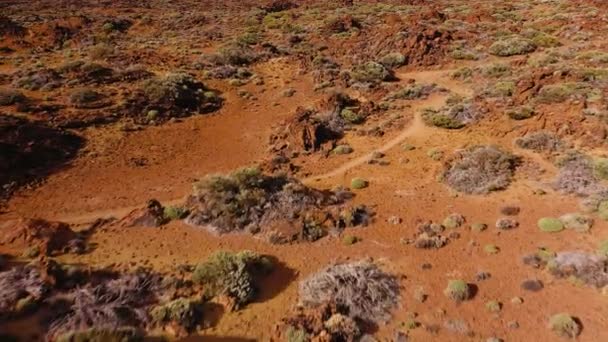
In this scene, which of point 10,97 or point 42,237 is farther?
point 10,97

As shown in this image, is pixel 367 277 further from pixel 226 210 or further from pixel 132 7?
pixel 132 7

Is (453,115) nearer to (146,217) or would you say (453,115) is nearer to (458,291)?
(458,291)

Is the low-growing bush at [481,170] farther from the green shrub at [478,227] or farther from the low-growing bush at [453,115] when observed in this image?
the low-growing bush at [453,115]

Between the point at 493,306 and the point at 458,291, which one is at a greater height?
the point at 458,291

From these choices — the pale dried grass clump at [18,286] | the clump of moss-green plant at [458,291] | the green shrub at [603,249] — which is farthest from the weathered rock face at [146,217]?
the green shrub at [603,249]

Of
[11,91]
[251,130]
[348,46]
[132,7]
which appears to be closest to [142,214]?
[251,130]

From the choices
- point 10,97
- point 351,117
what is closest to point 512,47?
point 351,117
